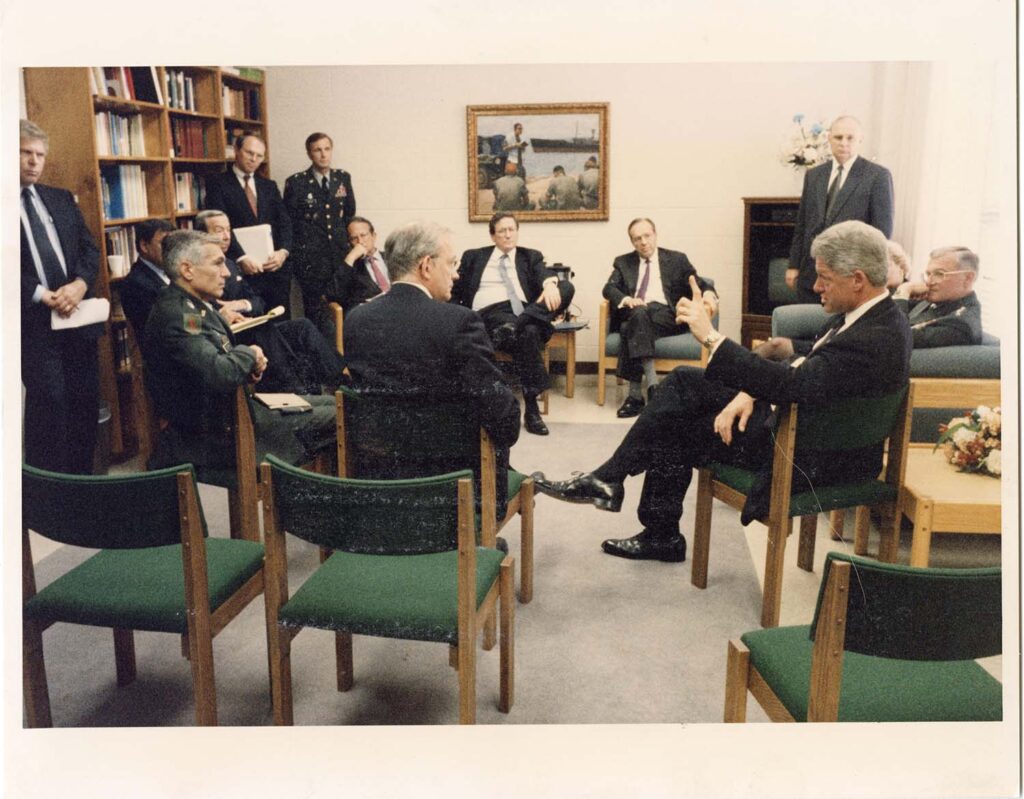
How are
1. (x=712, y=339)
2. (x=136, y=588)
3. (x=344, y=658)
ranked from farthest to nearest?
(x=712, y=339)
(x=344, y=658)
(x=136, y=588)

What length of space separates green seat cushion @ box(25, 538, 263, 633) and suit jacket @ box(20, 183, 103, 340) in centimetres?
65

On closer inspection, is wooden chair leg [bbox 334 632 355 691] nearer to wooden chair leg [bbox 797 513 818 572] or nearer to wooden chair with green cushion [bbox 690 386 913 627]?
wooden chair with green cushion [bbox 690 386 913 627]

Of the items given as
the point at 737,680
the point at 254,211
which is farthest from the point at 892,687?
the point at 254,211

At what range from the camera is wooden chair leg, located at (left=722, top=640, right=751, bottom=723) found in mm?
1866

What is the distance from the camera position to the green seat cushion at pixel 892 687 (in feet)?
5.72

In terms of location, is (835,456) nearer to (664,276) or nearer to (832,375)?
(832,375)

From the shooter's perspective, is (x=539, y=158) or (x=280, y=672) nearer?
(x=280, y=672)

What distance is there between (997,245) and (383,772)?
1.87 metres

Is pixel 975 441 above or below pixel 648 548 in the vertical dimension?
above

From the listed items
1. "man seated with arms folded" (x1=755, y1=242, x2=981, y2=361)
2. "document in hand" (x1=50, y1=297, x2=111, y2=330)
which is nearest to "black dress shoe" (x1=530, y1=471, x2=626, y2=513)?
"man seated with arms folded" (x1=755, y1=242, x2=981, y2=361)

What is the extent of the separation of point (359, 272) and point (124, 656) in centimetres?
144

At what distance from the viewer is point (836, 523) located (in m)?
2.72

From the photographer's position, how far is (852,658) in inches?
72.4

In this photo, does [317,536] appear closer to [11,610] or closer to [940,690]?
[11,610]
